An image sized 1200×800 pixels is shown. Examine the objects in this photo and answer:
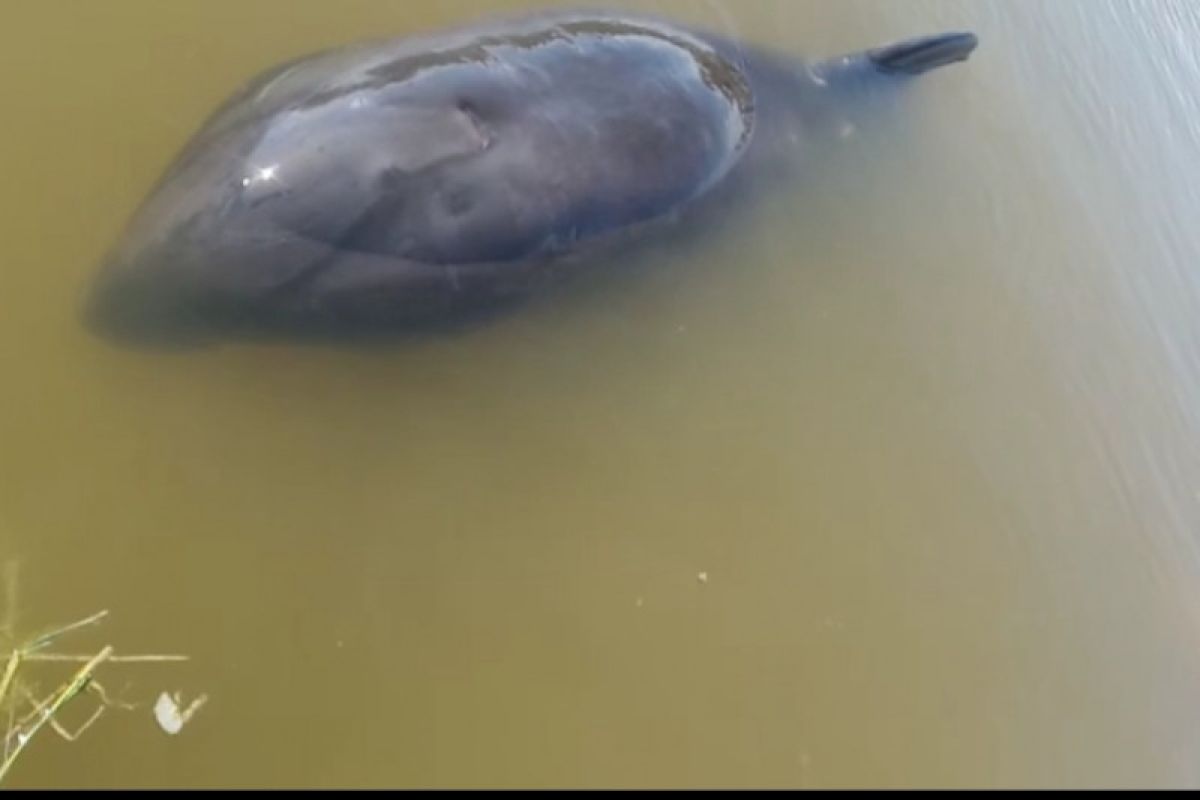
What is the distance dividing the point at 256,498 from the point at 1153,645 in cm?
239

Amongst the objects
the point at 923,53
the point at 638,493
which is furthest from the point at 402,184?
the point at 923,53

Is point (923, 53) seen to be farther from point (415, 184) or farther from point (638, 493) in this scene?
point (415, 184)

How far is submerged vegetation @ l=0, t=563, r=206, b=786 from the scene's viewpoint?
10.6ft

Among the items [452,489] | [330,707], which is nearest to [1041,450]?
[452,489]

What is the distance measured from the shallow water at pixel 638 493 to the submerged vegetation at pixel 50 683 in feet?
0.13

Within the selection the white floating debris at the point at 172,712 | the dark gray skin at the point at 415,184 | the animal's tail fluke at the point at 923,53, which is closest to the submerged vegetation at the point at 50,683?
the white floating debris at the point at 172,712

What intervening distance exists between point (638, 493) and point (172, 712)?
1.30 metres

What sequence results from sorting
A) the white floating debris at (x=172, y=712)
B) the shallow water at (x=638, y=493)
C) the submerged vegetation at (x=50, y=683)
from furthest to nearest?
the shallow water at (x=638, y=493), the white floating debris at (x=172, y=712), the submerged vegetation at (x=50, y=683)

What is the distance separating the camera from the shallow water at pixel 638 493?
3.69m

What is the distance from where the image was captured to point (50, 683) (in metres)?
3.46

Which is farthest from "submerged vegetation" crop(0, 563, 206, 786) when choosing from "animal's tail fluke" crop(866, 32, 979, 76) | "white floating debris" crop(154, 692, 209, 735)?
"animal's tail fluke" crop(866, 32, 979, 76)

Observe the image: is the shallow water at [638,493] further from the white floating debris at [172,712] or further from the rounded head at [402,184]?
the rounded head at [402,184]

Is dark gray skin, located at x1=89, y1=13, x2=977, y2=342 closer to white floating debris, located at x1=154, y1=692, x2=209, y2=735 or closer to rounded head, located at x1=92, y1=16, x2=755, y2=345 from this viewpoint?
rounded head, located at x1=92, y1=16, x2=755, y2=345

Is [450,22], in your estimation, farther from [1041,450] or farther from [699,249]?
[1041,450]
